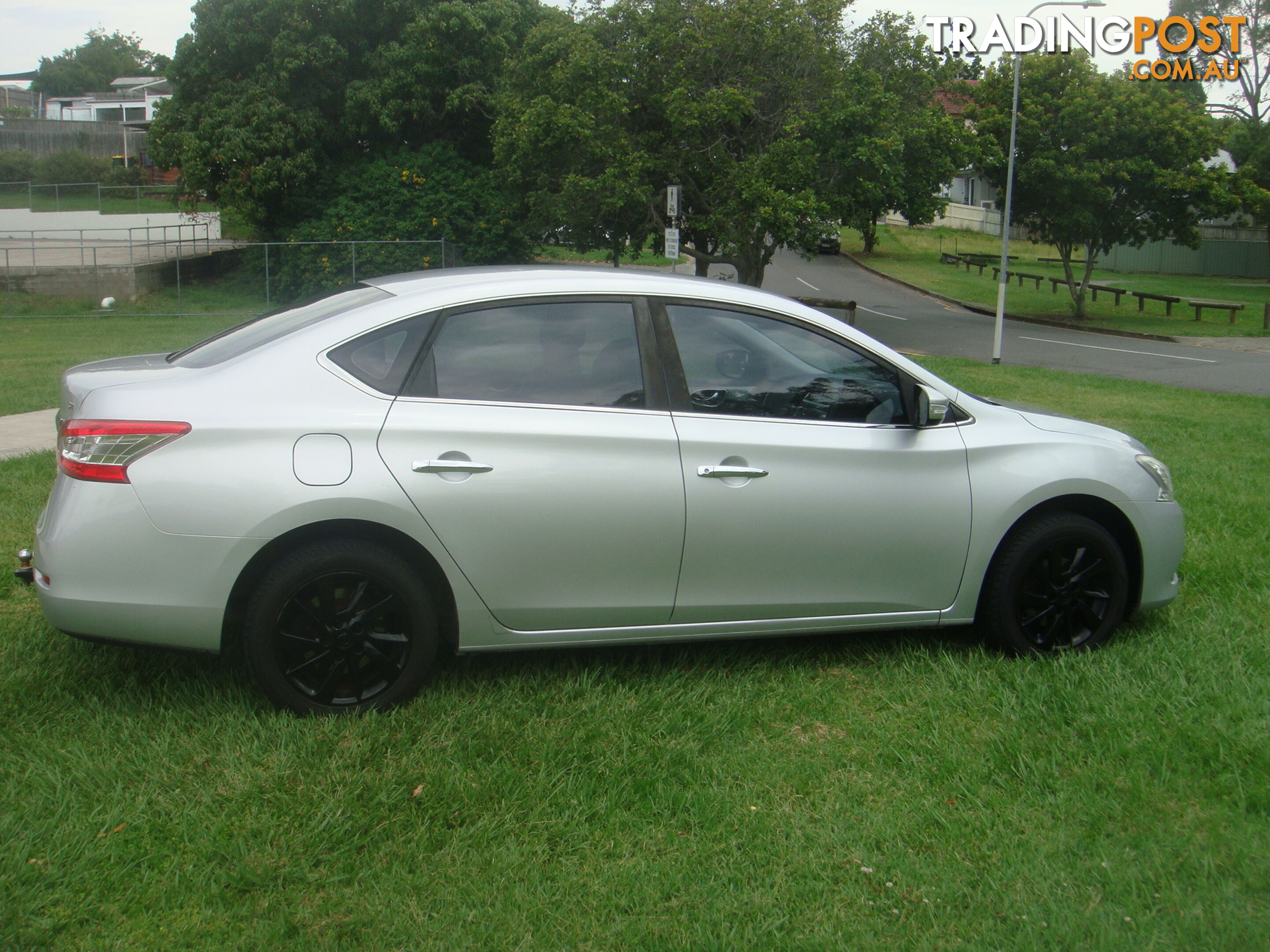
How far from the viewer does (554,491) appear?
13.2 ft

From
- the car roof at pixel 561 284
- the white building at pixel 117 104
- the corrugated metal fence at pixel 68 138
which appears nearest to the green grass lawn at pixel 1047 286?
the car roof at pixel 561 284

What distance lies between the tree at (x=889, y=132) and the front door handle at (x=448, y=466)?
2130 cm

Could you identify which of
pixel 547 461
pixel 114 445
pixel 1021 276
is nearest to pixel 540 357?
pixel 547 461

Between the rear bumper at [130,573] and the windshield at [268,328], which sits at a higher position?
the windshield at [268,328]

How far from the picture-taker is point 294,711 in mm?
3916

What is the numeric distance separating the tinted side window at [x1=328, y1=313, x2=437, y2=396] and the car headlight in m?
3.13

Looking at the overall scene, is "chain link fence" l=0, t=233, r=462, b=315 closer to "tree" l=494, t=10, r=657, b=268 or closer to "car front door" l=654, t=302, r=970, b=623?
"tree" l=494, t=10, r=657, b=268

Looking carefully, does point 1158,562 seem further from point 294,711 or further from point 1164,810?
point 294,711

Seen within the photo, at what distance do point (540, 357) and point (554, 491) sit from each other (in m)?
0.55

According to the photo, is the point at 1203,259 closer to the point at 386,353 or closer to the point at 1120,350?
the point at 1120,350

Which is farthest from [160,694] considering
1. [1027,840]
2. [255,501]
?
[1027,840]

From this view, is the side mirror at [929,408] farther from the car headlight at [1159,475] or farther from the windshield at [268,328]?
the windshield at [268,328]

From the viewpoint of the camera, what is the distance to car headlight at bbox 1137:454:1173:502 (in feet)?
16.1

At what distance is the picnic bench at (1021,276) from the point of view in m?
41.6
